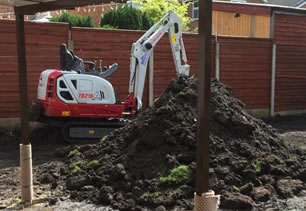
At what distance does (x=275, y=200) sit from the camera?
5.18 meters

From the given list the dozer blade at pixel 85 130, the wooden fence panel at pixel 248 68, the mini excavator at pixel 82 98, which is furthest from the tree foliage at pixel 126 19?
the dozer blade at pixel 85 130

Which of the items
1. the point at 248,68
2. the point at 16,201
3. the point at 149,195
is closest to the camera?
the point at 149,195

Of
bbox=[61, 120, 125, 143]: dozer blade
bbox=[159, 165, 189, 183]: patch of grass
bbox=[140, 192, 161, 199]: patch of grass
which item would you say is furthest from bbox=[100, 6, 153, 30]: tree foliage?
bbox=[140, 192, 161, 199]: patch of grass

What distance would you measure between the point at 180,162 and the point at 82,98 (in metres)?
3.96

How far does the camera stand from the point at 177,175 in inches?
213

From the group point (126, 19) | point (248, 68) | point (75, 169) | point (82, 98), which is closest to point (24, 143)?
point (75, 169)

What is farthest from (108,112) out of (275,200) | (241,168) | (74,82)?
(275,200)

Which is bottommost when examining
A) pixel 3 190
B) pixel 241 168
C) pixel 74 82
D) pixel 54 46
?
pixel 3 190

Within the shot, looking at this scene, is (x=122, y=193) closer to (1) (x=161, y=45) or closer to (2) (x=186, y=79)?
(2) (x=186, y=79)

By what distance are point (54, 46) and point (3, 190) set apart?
16.0 feet

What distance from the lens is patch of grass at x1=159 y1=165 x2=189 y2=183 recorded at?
17.6ft

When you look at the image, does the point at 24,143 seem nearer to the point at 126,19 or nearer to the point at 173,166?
the point at 173,166

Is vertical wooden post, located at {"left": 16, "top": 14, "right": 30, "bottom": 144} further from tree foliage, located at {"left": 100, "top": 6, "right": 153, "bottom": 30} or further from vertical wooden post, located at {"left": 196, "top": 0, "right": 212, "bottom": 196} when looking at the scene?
tree foliage, located at {"left": 100, "top": 6, "right": 153, "bottom": 30}

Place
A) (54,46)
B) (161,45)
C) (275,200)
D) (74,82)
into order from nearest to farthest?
(275,200) < (74,82) < (54,46) < (161,45)
